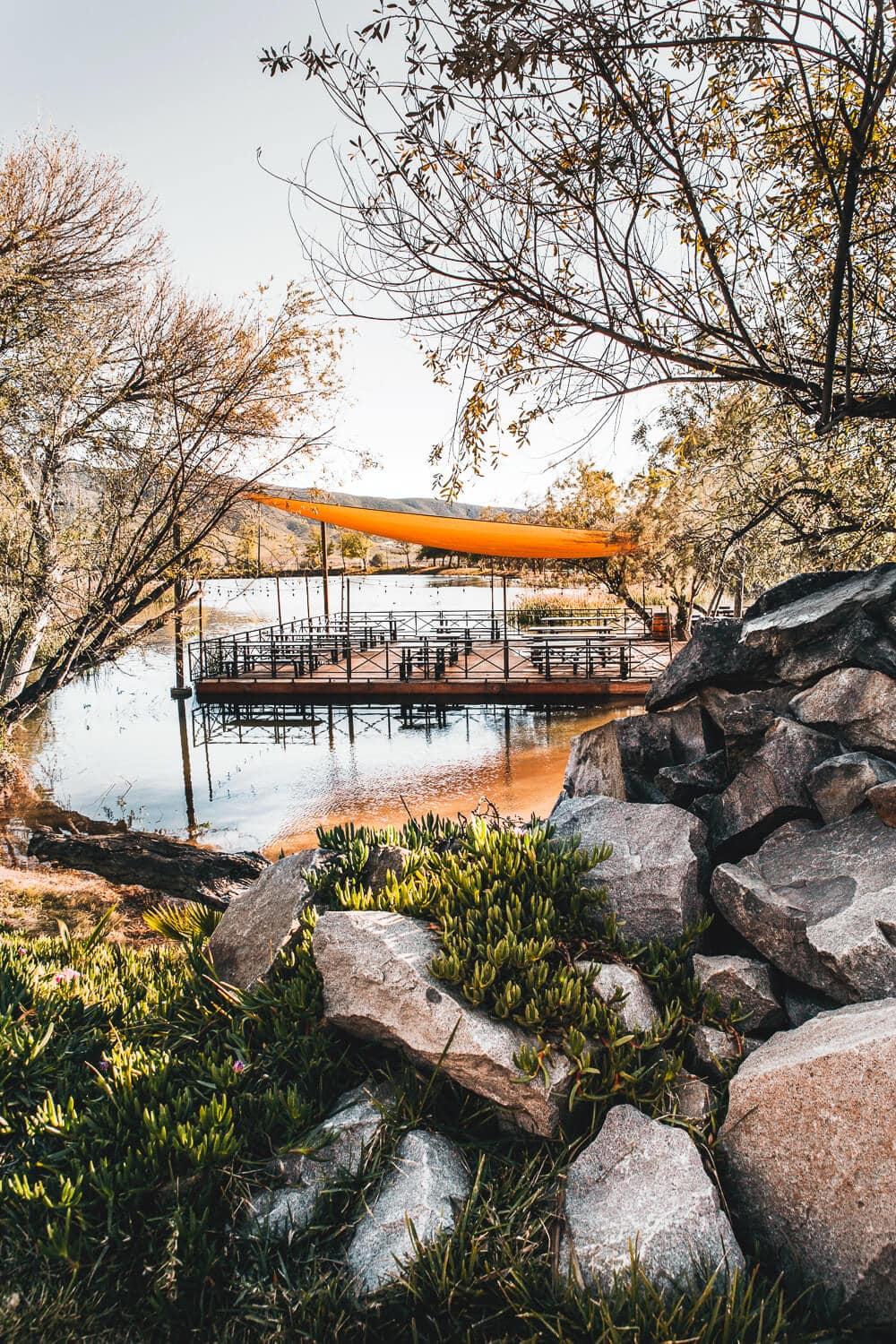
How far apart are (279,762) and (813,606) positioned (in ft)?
33.1

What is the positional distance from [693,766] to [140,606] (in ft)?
20.9

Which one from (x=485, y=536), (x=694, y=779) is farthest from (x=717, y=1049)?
(x=485, y=536)

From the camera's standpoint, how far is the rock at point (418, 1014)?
6.55ft

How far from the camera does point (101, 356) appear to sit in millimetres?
7699

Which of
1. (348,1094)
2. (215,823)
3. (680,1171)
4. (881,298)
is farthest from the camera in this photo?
(215,823)

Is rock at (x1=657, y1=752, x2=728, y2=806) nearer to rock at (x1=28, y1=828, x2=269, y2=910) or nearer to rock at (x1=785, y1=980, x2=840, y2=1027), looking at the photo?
rock at (x1=785, y1=980, x2=840, y2=1027)

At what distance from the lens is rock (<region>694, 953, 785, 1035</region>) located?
2244 mm

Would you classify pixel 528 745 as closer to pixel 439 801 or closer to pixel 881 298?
pixel 439 801

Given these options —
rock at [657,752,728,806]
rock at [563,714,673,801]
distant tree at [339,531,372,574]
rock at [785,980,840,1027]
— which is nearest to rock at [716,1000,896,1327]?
rock at [785,980,840,1027]

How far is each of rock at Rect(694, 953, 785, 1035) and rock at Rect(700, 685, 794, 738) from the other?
3.18 feet

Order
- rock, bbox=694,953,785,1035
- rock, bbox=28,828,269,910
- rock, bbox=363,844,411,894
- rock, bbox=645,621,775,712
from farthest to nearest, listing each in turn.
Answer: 1. rock, bbox=28,828,269,910
2. rock, bbox=645,621,775,712
3. rock, bbox=363,844,411,894
4. rock, bbox=694,953,785,1035

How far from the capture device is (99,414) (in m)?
7.86

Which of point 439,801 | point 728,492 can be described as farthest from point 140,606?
point 728,492

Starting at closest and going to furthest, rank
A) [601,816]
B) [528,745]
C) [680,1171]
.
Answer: [680,1171] → [601,816] → [528,745]
